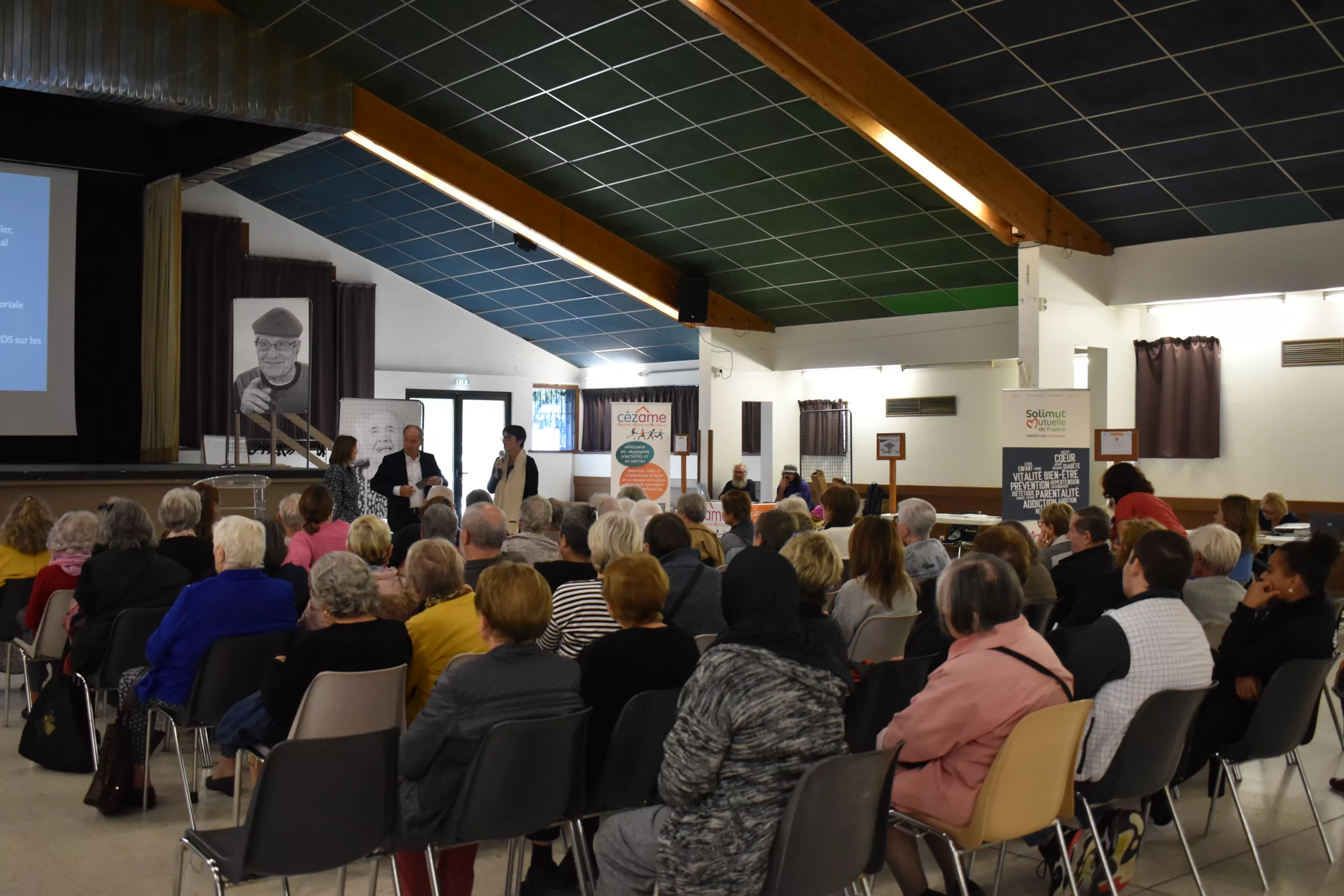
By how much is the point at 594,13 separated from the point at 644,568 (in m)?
6.05

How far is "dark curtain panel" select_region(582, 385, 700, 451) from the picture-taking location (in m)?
15.5

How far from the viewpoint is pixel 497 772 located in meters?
2.61

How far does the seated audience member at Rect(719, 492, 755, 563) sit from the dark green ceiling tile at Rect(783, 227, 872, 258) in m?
4.72

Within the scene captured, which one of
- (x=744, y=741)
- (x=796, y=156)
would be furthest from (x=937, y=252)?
(x=744, y=741)

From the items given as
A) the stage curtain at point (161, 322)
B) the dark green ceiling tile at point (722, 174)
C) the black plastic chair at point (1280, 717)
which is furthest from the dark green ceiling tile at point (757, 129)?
the black plastic chair at point (1280, 717)

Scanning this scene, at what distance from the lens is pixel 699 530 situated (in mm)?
5352

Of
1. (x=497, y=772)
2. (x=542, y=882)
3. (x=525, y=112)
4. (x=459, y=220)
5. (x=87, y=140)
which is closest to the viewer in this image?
(x=497, y=772)

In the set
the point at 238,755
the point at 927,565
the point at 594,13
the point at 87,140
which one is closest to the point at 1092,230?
the point at 594,13

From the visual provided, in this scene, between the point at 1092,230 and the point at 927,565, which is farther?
the point at 1092,230

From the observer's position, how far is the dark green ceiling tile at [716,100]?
8.31 meters

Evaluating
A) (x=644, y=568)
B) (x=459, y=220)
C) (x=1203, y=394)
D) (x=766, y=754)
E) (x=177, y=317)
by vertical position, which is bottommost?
(x=766, y=754)

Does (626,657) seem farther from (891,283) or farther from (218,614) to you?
(891,283)

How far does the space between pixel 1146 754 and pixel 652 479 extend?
25.1 feet

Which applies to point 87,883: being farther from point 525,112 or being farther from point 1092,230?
point 1092,230
